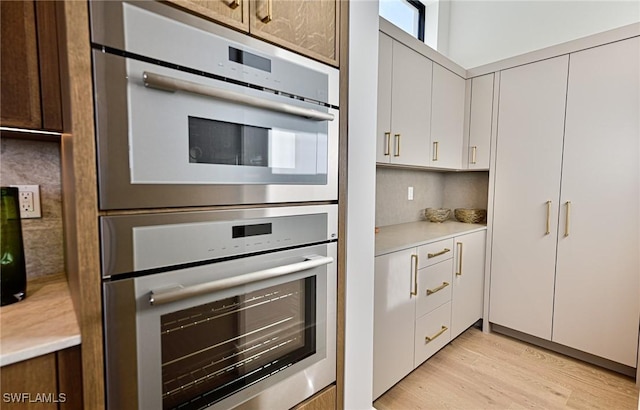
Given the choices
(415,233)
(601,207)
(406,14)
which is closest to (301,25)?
(415,233)

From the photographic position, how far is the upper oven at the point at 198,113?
729 millimetres

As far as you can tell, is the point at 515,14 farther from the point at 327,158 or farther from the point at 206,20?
the point at 206,20

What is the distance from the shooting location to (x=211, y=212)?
89cm

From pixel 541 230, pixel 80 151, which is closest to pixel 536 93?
pixel 541 230

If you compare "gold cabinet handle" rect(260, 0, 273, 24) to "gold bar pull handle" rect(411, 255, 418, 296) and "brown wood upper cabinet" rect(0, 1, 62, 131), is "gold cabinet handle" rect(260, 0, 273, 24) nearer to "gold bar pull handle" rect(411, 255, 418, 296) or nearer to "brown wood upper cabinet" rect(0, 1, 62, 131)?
"brown wood upper cabinet" rect(0, 1, 62, 131)

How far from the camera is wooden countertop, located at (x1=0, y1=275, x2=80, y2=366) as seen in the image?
678 millimetres

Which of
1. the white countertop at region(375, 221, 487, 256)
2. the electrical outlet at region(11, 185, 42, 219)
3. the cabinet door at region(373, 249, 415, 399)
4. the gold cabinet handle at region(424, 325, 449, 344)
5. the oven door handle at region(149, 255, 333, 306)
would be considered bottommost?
the gold cabinet handle at region(424, 325, 449, 344)

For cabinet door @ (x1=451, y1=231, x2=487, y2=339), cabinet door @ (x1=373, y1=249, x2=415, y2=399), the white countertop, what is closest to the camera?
cabinet door @ (x1=373, y1=249, x2=415, y2=399)

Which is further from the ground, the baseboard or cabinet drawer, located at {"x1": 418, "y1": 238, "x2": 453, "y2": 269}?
cabinet drawer, located at {"x1": 418, "y1": 238, "x2": 453, "y2": 269}

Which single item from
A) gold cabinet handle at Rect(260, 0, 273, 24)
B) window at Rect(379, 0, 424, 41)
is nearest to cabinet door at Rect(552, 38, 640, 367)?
window at Rect(379, 0, 424, 41)

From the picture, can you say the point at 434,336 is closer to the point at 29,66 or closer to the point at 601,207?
the point at 601,207

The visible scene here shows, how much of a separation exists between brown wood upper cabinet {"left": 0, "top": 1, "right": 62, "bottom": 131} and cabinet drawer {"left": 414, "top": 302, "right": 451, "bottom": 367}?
6.55 ft

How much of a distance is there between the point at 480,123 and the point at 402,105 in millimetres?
912

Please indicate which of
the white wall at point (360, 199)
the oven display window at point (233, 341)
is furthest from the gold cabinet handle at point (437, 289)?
the oven display window at point (233, 341)
